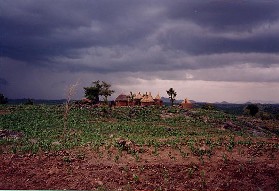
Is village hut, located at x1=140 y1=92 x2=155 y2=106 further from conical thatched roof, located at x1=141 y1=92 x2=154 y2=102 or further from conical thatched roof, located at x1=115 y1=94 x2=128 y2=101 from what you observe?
conical thatched roof, located at x1=115 y1=94 x2=128 y2=101

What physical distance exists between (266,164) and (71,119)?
75.2 feet

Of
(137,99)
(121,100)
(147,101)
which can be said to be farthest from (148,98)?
(121,100)

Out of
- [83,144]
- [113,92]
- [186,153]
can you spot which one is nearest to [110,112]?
[113,92]

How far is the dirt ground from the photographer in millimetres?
10984

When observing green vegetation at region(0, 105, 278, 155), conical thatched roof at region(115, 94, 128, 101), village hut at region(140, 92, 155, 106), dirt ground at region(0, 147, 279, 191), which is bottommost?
dirt ground at region(0, 147, 279, 191)

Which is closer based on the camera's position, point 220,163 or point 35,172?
point 35,172

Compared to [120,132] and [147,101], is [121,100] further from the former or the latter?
[120,132]

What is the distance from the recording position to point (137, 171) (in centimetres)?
1208

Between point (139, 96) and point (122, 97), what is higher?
point (139, 96)

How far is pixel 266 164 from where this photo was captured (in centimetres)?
1300

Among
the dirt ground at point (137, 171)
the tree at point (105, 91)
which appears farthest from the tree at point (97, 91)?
the dirt ground at point (137, 171)

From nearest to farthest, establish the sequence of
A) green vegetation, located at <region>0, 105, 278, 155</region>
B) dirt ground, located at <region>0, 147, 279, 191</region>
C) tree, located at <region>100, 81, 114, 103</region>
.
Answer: dirt ground, located at <region>0, 147, 279, 191</region>, green vegetation, located at <region>0, 105, 278, 155</region>, tree, located at <region>100, 81, 114, 103</region>

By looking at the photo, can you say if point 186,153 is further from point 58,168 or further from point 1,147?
point 1,147

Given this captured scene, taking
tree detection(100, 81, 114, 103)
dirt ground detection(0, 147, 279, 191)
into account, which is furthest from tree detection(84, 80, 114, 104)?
dirt ground detection(0, 147, 279, 191)
